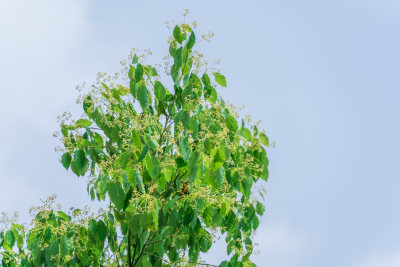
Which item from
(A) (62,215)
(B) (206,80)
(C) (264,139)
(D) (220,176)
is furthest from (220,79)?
(A) (62,215)

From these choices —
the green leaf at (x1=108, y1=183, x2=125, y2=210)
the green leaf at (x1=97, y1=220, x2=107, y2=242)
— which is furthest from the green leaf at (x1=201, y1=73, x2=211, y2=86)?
the green leaf at (x1=97, y1=220, x2=107, y2=242)

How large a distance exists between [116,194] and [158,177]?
14.0 inches

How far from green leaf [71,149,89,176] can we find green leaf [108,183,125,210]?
2.87 ft

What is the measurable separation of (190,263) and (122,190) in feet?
3.69

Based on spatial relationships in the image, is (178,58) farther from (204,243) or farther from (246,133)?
(204,243)

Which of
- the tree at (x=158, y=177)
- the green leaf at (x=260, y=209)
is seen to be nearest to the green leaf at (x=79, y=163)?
the tree at (x=158, y=177)

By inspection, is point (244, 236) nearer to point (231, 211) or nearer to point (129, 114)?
point (231, 211)

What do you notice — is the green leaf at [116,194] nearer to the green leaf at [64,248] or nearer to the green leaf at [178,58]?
the green leaf at [64,248]

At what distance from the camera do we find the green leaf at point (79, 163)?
19.6ft

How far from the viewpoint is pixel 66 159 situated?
6051 mm

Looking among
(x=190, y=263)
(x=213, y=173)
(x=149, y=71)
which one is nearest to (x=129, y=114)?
(x=149, y=71)

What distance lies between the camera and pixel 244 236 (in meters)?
6.00

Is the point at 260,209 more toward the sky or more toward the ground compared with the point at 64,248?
more toward the sky

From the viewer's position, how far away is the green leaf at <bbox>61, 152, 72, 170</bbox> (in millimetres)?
6021
